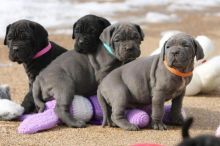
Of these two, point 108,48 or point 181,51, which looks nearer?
point 181,51

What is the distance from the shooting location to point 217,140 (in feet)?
8.38

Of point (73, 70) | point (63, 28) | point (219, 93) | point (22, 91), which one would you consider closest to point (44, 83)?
point (73, 70)

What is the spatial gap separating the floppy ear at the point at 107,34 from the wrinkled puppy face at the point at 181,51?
1.72ft

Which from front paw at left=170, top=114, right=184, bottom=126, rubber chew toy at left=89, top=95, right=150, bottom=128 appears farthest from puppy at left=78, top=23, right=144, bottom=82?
front paw at left=170, top=114, right=184, bottom=126

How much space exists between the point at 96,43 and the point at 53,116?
771 mm

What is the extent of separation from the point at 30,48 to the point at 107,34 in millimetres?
709

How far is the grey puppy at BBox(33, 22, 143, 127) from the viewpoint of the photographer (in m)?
5.61

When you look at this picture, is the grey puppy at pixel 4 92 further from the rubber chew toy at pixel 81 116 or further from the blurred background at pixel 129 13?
the blurred background at pixel 129 13

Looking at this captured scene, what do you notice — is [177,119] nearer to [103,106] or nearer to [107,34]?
[103,106]

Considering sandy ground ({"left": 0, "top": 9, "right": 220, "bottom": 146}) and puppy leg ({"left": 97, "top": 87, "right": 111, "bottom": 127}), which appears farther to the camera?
puppy leg ({"left": 97, "top": 87, "right": 111, "bottom": 127})

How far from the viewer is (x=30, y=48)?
19.1 ft

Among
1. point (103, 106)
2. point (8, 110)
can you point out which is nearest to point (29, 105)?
point (8, 110)

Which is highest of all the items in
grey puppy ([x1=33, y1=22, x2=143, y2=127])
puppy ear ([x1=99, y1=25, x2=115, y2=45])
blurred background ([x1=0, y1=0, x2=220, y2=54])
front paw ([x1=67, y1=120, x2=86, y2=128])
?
puppy ear ([x1=99, y1=25, x2=115, y2=45])

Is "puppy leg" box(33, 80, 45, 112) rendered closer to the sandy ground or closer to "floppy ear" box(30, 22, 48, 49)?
the sandy ground
